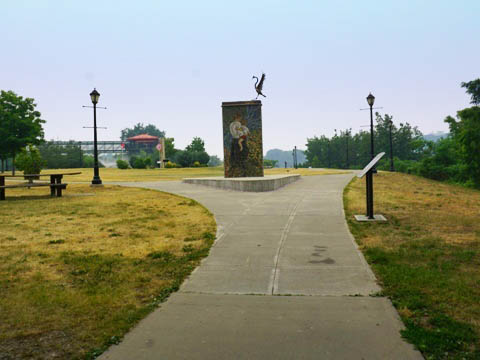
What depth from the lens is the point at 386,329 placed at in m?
3.64

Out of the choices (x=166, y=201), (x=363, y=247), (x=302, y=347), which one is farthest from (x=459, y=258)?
(x=166, y=201)

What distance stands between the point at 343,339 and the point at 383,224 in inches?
239

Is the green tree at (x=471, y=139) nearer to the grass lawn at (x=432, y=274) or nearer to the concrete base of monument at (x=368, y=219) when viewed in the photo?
the grass lawn at (x=432, y=274)

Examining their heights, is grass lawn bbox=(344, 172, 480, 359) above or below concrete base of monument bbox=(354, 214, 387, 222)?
below

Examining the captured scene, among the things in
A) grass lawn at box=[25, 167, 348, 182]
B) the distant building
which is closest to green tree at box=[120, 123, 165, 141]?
the distant building

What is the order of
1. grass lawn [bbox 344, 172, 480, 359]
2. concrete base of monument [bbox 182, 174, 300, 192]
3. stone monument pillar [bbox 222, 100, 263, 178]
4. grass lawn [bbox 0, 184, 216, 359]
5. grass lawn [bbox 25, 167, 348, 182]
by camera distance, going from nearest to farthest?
grass lawn [bbox 344, 172, 480, 359]
grass lawn [bbox 0, 184, 216, 359]
concrete base of monument [bbox 182, 174, 300, 192]
stone monument pillar [bbox 222, 100, 263, 178]
grass lawn [bbox 25, 167, 348, 182]

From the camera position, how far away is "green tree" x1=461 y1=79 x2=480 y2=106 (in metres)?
44.7

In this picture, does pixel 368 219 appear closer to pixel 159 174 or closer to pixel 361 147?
pixel 159 174

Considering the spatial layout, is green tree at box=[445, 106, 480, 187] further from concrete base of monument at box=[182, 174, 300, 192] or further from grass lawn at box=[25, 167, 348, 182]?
concrete base of monument at box=[182, 174, 300, 192]

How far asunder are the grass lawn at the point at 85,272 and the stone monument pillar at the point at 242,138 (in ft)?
39.4

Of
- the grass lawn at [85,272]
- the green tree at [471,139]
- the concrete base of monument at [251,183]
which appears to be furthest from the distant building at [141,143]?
the grass lawn at [85,272]

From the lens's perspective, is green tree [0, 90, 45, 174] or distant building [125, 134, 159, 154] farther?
distant building [125, 134, 159, 154]

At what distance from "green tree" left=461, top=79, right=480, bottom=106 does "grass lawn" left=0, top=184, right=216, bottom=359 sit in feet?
147

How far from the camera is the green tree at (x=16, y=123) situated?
35375mm
